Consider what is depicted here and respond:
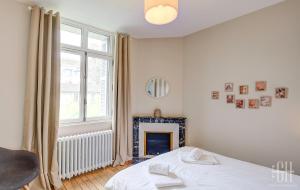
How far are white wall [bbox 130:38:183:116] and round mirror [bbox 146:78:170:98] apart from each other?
0.08m

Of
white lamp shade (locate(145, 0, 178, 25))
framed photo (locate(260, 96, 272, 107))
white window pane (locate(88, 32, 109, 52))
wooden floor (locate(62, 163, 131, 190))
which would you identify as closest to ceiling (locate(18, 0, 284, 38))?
white window pane (locate(88, 32, 109, 52))

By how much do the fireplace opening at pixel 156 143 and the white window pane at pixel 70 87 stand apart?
1.47 m

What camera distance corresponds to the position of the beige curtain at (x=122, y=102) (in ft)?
10.8

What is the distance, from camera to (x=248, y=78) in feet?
8.64

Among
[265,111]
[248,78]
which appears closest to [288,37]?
[248,78]

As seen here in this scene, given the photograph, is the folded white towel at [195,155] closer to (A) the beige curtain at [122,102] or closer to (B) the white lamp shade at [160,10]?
(A) the beige curtain at [122,102]

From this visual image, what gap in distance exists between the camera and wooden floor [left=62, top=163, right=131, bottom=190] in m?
2.56

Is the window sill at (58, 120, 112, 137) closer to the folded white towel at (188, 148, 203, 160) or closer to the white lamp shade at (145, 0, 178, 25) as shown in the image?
the folded white towel at (188, 148, 203, 160)

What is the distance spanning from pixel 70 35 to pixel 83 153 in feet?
6.57

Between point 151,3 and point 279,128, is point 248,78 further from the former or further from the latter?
point 151,3

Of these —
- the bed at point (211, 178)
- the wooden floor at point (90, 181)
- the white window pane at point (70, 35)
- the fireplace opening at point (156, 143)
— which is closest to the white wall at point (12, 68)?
the white window pane at point (70, 35)

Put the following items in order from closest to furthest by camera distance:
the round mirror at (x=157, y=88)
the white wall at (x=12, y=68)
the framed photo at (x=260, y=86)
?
the white wall at (x=12, y=68) < the framed photo at (x=260, y=86) < the round mirror at (x=157, y=88)

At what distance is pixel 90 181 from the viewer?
8.97 ft

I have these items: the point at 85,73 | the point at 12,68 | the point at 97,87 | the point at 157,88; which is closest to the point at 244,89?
the point at 157,88
